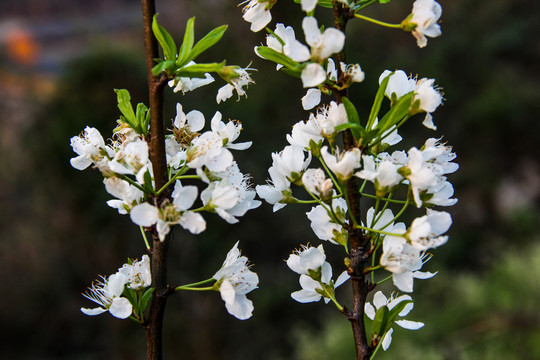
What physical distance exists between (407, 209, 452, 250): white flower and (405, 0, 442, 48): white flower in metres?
0.22

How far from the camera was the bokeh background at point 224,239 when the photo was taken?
3.74 metres

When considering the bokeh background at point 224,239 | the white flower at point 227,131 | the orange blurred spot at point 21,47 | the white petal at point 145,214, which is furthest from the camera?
the orange blurred spot at point 21,47

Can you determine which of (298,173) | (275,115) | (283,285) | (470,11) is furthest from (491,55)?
(298,173)

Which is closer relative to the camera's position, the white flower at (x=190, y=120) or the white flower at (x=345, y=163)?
the white flower at (x=345, y=163)

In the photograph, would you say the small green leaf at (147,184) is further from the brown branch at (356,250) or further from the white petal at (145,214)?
the brown branch at (356,250)

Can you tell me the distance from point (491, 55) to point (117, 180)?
Answer: 1011 centimetres

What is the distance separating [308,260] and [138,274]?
212 millimetres

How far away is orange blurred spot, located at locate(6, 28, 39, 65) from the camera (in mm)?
8070

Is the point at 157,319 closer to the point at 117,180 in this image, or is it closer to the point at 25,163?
the point at 117,180

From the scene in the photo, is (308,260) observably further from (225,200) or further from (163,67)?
(163,67)

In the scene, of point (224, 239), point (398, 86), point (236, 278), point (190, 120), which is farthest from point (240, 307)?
point (224, 239)

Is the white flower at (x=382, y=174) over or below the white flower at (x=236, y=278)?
over

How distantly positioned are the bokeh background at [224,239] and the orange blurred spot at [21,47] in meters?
0.13

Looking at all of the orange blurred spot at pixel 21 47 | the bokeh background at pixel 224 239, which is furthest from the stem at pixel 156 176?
the orange blurred spot at pixel 21 47
